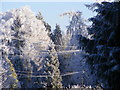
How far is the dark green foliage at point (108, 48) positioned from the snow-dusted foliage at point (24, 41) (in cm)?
1659

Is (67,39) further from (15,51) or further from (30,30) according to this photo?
(15,51)

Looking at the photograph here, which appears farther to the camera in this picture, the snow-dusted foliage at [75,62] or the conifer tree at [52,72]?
the snow-dusted foliage at [75,62]

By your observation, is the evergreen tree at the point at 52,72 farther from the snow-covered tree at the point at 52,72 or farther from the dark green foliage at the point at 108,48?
the dark green foliage at the point at 108,48

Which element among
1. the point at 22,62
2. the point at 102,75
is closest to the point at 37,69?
the point at 22,62

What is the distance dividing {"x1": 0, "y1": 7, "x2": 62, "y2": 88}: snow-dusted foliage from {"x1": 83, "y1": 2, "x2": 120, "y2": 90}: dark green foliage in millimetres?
16587

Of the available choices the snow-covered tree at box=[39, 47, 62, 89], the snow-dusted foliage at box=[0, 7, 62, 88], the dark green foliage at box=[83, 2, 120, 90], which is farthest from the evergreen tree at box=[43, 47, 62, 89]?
the dark green foliage at box=[83, 2, 120, 90]

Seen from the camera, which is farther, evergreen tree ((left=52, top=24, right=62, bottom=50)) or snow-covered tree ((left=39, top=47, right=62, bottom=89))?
evergreen tree ((left=52, top=24, right=62, bottom=50))

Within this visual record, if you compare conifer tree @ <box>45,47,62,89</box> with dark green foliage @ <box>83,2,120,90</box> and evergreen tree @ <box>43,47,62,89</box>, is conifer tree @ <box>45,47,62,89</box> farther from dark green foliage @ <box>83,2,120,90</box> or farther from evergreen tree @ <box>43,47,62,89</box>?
dark green foliage @ <box>83,2,120,90</box>

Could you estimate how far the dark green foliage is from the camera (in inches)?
234

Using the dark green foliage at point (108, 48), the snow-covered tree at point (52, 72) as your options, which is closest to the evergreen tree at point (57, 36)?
the snow-covered tree at point (52, 72)

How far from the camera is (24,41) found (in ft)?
83.9

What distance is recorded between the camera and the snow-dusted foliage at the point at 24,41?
23938 millimetres

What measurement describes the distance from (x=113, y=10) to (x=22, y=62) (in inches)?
752

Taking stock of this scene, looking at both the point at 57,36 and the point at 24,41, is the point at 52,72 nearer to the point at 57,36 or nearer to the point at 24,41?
the point at 24,41
